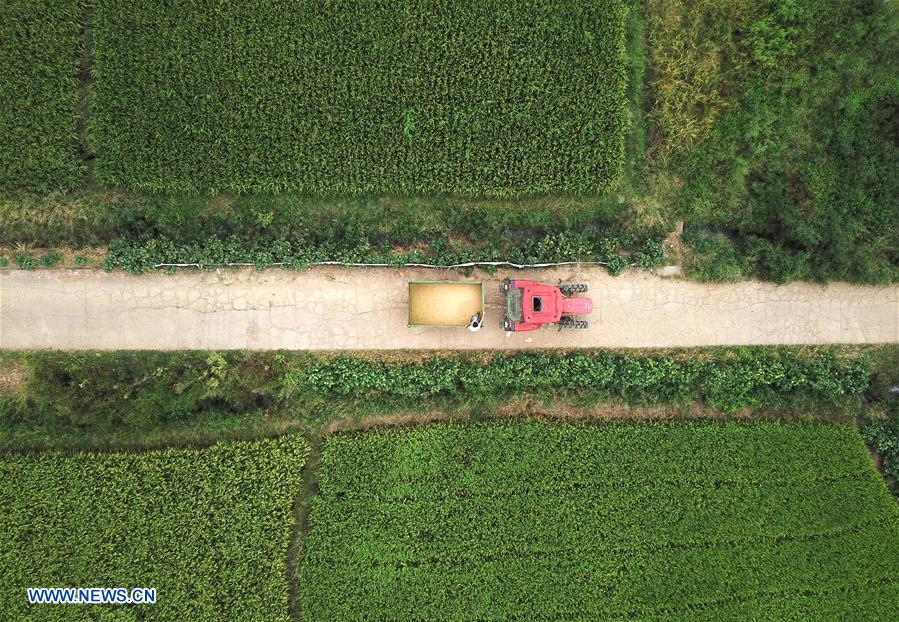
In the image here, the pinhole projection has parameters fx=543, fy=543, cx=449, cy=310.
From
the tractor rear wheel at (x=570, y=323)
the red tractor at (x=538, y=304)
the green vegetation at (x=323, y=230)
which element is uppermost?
the green vegetation at (x=323, y=230)

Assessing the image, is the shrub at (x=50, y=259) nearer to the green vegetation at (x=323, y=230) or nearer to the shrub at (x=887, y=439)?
the green vegetation at (x=323, y=230)

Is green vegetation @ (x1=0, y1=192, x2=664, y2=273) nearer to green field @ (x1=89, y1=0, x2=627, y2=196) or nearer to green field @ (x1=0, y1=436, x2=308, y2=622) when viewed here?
green field @ (x1=89, y1=0, x2=627, y2=196)

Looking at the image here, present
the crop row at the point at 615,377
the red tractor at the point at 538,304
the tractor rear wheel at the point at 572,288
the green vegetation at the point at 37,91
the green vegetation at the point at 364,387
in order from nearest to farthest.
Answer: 1. the red tractor at the point at 538,304
2. the green vegetation at the point at 364,387
3. the green vegetation at the point at 37,91
4. the crop row at the point at 615,377
5. the tractor rear wheel at the point at 572,288

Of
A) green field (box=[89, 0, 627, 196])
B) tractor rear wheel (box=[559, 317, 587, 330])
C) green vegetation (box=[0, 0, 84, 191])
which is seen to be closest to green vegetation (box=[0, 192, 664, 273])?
green field (box=[89, 0, 627, 196])

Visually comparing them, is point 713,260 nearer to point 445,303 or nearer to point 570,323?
point 570,323

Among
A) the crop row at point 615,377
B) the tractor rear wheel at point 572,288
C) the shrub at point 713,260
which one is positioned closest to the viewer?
the crop row at point 615,377

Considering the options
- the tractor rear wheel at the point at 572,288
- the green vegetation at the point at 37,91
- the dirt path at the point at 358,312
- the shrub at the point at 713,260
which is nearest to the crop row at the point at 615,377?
the dirt path at the point at 358,312
